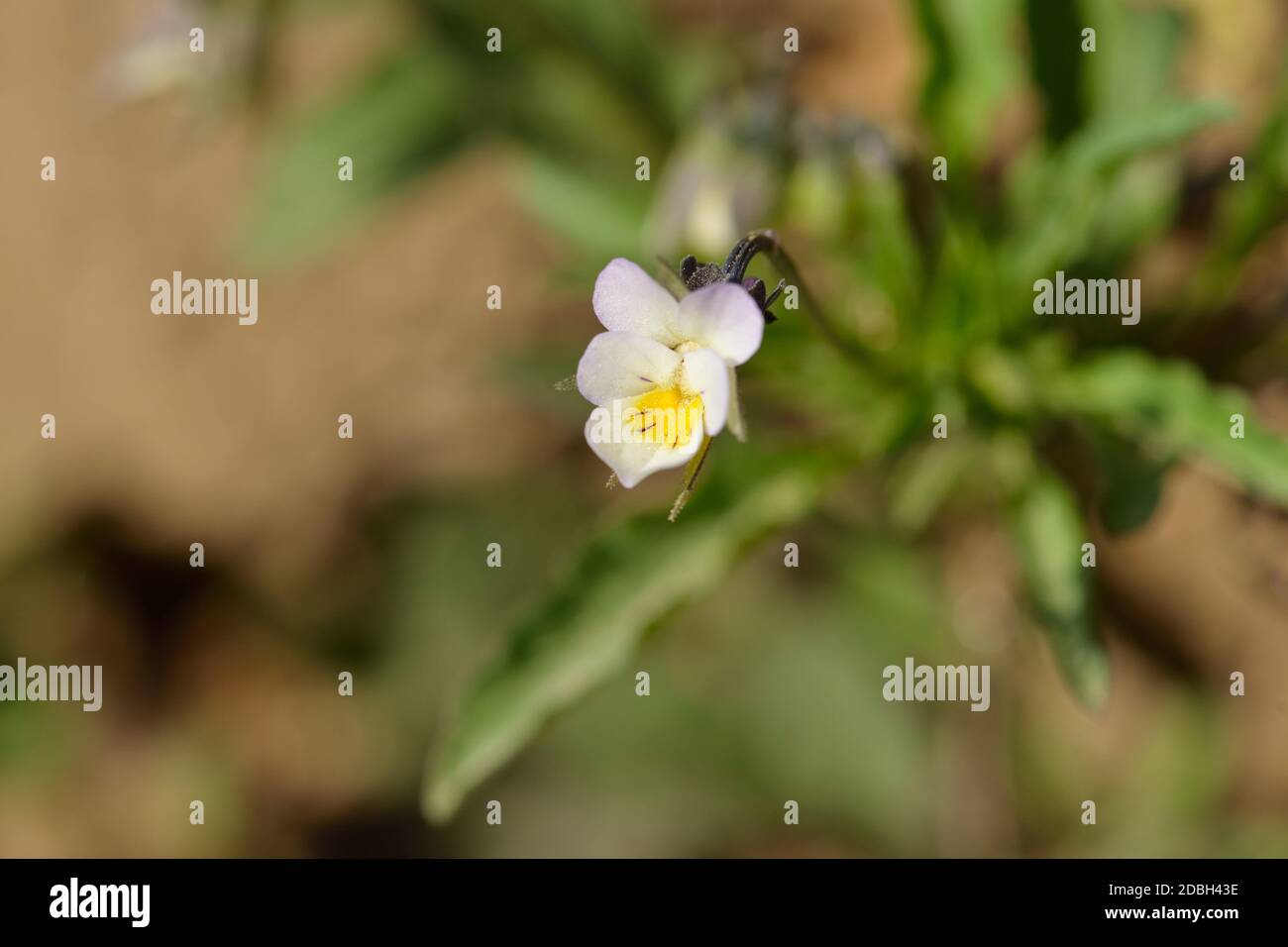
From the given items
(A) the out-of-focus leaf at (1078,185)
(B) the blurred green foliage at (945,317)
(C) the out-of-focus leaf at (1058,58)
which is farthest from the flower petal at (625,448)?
(C) the out-of-focus leaf at (1058,58)

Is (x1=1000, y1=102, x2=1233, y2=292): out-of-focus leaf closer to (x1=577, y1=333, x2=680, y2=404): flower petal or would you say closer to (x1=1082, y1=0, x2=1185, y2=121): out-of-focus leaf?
(x1=1082, y1=0, x2=1185, y2=121): out-of-focus leaf

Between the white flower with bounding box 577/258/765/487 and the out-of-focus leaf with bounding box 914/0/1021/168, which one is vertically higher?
the out-of-focus leaf with bounding box 914/0/1021/168

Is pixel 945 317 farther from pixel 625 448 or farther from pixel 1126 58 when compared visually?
pixel 625 448

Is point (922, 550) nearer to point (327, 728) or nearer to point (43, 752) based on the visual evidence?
point (327, 728)

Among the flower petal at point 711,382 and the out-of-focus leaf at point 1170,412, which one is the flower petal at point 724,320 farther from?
the out-of-focus leaf at point 1170,412

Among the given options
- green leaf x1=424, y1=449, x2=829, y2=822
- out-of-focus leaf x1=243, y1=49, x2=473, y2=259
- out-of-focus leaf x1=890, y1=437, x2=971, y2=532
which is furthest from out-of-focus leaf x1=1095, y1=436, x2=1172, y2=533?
out-of-focus leaf x1=243, y1=49, x2=473, y2=259
